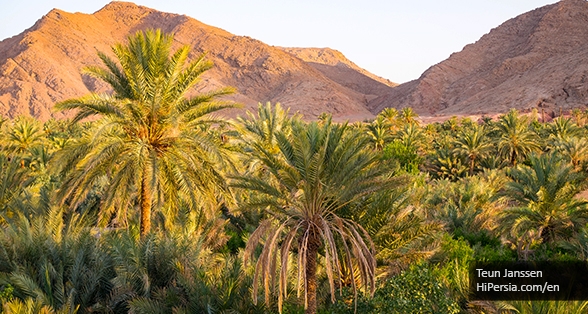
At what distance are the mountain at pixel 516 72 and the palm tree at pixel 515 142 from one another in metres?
57.3

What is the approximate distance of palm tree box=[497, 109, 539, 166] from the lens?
96.9 ft

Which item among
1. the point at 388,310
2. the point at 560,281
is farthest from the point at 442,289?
the point at 560,281

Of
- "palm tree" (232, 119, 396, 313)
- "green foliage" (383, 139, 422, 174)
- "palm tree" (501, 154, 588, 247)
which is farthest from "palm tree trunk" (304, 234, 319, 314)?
"green foliage" (383, 139, 422, 174)

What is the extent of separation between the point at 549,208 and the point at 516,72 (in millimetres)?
106321

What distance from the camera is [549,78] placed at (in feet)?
303

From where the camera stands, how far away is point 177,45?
417 feet

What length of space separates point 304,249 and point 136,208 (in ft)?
31.1

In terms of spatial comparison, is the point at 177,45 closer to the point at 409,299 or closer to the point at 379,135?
the point at 379,135

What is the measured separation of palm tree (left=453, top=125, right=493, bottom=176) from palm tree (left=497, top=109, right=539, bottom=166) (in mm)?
970

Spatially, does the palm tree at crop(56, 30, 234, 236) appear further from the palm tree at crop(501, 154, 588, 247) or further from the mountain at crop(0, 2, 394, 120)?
the mountain at crop(0, 2, 394, 120)

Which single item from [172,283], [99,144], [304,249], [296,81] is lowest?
[172,283]

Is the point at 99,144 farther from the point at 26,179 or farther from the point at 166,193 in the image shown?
the point at 26,179

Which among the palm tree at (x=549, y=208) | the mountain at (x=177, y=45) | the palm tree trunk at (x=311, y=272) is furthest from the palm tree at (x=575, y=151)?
the mountain at (x=177, y=45)

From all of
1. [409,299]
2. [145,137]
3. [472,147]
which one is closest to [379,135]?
[472,147]
